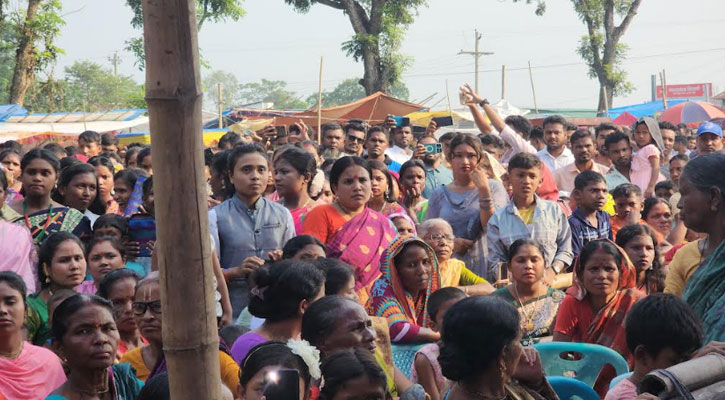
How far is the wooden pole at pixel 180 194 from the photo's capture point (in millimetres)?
1811

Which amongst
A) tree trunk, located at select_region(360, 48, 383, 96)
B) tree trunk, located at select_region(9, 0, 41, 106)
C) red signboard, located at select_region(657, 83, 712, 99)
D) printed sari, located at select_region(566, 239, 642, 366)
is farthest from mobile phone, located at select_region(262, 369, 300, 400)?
red signboard, located at select_region(657, 83, 712, 99)

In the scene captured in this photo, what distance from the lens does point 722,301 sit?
11.1 feet

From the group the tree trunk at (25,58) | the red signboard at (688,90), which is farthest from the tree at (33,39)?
the red signboard at (688,90)

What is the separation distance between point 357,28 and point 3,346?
19.8m

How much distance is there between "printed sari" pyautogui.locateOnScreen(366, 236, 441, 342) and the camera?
513cm

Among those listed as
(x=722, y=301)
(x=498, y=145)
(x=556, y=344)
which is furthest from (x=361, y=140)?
(x=722, y=301)

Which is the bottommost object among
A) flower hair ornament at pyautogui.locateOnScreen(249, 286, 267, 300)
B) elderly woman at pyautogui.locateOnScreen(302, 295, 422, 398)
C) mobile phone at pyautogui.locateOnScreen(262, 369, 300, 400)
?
elderly woman at pyautogui.locateOnScreen(302, 295, 422, 398)

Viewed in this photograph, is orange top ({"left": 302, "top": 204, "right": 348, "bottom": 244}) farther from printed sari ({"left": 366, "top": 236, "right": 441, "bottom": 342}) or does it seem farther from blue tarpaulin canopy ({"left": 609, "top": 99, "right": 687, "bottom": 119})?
blue tarpaulin canopy ({"left": 609, "top": 99, "right": 687, "bottom": 119})

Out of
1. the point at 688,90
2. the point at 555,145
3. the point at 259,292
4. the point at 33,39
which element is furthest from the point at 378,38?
the point at 688,90

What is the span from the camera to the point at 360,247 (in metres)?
5.83

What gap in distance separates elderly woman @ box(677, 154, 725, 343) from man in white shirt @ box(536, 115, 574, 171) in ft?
18.5

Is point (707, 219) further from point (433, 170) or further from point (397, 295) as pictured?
point (433, 170)

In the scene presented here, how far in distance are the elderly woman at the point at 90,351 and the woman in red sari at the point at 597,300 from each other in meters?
2.49

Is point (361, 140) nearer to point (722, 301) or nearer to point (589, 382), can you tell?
point (589, 382)
